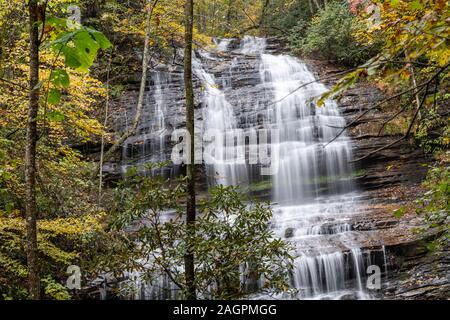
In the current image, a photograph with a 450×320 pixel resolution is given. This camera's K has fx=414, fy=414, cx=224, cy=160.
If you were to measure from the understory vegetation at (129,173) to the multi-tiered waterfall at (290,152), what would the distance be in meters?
1.03

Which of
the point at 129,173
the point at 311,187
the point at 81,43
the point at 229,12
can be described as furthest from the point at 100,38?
the point at 229,12

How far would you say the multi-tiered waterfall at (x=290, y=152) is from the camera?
9.36 meters

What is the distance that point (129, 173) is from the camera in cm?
528

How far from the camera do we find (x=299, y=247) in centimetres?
995

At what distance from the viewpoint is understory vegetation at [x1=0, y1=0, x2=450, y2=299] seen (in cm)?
238

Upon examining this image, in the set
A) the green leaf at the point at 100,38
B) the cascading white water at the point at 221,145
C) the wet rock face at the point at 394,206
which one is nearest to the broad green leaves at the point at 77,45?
the green leaf at the point at 100,38

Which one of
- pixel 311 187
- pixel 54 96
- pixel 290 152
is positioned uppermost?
pixel 290 152

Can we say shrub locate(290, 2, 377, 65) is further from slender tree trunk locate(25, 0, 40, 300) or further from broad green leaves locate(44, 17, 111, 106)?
broad green leaves locate(44, 17, 111, 106)

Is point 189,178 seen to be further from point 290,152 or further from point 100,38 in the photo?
point 290,152

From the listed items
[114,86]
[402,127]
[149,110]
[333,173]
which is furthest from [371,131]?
[114,86]

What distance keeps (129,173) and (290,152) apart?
10560 mm

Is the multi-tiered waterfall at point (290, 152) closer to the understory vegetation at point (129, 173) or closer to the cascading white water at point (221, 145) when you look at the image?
the cascading white water at point (221, 145)

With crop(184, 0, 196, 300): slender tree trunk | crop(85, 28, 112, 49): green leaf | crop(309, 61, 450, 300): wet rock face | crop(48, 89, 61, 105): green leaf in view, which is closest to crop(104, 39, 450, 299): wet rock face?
crop(309, 61, 450, 300): wet rock face

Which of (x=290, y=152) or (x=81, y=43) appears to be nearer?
(x=81, y=43)
